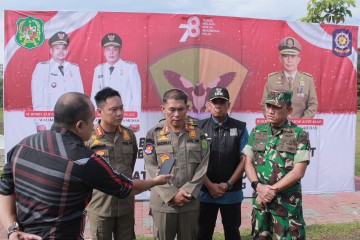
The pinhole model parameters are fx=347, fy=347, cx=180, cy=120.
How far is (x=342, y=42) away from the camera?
552 centimetres

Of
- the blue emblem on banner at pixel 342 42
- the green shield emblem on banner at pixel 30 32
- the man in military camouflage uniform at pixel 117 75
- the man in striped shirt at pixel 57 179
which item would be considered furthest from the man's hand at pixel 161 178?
the blue emblem on banner at pixel 342 42

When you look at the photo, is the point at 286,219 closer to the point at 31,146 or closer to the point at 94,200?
the point at 94,200

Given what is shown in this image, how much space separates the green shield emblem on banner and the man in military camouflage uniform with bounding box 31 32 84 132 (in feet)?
0.56

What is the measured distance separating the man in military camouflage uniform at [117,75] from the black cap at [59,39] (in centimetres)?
50

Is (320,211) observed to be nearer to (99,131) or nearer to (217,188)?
(217,188)

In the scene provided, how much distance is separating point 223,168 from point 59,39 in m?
3.15

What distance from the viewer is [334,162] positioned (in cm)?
557

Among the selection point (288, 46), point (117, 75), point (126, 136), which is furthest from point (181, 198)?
point (288, 46)

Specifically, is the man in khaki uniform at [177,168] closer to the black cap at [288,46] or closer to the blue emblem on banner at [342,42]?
the black cap at [288,46]

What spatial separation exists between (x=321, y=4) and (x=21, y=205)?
19.0ft

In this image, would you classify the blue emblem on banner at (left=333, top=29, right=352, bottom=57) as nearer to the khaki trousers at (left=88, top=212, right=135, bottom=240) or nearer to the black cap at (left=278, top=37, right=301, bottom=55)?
the black cap at (left=278, top=37, right=301, bottom=55)

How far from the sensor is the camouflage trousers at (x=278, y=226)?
267 cm

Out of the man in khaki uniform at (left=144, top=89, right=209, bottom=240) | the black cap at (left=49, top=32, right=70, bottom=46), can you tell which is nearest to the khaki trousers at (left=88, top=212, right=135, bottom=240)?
the man in khaki uniform at (left=144, top=89, right=209, bottom=240)

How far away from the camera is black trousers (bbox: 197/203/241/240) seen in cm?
320
